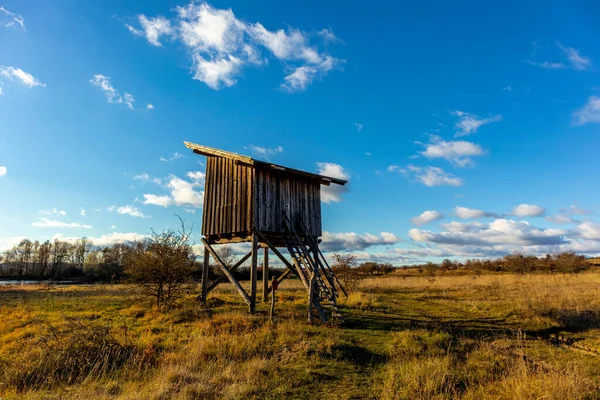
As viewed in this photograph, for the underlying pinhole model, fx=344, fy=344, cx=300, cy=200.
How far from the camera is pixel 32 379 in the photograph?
688cm

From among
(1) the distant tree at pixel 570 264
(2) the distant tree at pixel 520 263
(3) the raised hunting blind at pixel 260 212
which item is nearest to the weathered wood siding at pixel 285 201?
(3) the raised hunting blind at pixel 260 212

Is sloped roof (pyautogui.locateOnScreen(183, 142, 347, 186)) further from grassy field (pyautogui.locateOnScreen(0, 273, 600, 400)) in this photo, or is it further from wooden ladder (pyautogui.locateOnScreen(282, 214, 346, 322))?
grassy field (pyautogui.locateOnScreen(0, 273, 600, 400))

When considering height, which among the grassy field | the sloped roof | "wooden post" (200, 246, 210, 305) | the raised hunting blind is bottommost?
the grassy field

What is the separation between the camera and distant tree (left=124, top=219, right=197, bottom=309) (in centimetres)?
1487

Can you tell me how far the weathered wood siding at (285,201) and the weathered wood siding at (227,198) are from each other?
552 mm

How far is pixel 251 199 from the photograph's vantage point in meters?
14.9

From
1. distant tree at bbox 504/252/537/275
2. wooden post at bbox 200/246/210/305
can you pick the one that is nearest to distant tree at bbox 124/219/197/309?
wooden post at bbox 200/246/210/305

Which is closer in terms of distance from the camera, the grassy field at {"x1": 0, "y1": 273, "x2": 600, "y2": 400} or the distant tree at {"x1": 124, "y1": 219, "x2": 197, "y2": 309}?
the grassy field at {"x1": 0, "y1": 273, "x2": 600, "y2": 400}

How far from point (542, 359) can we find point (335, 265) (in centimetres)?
1635

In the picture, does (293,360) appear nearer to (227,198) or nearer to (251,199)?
(251,199)

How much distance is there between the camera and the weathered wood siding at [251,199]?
1510 cm

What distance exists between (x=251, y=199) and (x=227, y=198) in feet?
5.60

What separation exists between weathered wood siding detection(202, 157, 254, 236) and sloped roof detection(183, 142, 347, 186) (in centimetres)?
43

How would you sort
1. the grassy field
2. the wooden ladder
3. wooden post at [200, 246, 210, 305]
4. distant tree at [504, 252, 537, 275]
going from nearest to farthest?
the grassy field → the wooden ladder → wooden post at [200, 246, 210, 305] → distant tree at [504, 252, 537, 275]
